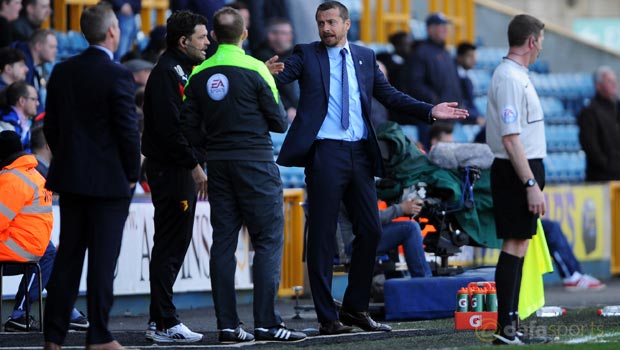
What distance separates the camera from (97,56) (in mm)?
8617

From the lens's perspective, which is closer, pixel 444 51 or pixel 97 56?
pixel 97 56

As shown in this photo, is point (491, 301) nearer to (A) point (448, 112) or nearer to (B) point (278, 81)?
(A) point (448, 112)

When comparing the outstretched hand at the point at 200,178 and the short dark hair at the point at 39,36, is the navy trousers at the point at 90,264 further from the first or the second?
the short dark hair at the point at 39,36

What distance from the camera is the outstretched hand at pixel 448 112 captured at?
995cm

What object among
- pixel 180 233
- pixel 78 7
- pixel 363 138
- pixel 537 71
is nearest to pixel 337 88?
pixel 363 138

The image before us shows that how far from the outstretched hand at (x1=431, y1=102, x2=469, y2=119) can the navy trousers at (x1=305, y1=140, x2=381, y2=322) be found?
0.63m

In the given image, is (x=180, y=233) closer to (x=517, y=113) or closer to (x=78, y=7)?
(x=517, y=113)

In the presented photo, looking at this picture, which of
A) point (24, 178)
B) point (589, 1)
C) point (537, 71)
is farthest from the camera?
point (589, 1)

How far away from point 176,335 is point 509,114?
289 centimetres

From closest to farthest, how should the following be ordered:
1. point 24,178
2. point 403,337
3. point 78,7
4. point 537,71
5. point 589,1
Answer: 1. point 403,337
2. point 24,178
3. point 78,7
4. point 537,71
5. point 589,1

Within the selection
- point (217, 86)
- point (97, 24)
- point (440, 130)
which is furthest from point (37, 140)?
point (440, 130)

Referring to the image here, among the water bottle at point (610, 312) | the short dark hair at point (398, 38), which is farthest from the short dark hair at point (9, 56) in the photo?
the short dark hair at point (398, 38)

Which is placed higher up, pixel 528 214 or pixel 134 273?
pixel 528 214

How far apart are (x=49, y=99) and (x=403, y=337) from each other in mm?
3079
